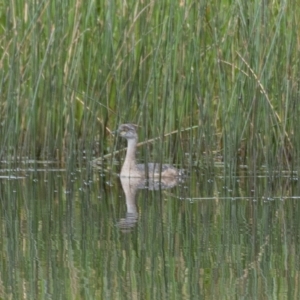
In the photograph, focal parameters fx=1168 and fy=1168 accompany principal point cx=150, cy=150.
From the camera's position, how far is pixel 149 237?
4.92 meters

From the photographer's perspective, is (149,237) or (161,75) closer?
(149,237)

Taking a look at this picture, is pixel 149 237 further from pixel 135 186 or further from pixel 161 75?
pixel 161 75

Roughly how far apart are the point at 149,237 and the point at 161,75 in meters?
2.35

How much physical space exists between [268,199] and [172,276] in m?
2.14

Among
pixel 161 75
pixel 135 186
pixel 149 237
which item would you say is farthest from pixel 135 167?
pixel 149 237

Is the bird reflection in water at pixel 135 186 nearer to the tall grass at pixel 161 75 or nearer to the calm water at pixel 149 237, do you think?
the calm water at pixel 149 237

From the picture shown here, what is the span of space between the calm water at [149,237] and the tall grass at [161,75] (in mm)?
218

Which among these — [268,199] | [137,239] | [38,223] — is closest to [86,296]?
[137,239]

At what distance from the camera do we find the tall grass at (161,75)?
6.45 m

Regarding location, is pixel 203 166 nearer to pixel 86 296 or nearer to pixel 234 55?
pixel 234 55

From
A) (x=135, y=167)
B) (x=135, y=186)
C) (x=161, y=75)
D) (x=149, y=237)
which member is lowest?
(x=149, y=237)

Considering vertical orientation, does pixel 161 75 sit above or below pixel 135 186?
above

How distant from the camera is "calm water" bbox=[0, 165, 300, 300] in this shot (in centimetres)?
386

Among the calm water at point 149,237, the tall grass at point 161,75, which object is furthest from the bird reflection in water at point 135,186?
the tall grass at point 161,75
